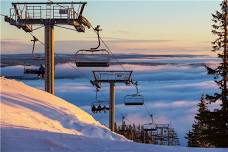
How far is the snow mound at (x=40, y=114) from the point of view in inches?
530

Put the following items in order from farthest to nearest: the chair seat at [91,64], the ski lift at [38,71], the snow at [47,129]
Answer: the ski lift at [38,71] → the chair seat at [91,64] → the snow at [47,129]

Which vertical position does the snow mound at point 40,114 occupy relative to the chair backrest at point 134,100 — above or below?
below

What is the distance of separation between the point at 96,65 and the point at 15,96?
12991 mm

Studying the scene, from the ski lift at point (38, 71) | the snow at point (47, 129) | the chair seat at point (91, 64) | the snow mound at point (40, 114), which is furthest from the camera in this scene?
the ski lift at point (38, 71)

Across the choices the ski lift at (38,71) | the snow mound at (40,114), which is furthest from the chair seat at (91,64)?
the snow mound at (40,114)

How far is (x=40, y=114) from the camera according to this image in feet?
49.6

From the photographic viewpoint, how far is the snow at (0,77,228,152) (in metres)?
10.3

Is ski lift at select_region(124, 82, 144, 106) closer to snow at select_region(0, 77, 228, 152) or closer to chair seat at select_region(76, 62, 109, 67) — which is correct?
chair seat at select_region(76, 62, 109, 67)

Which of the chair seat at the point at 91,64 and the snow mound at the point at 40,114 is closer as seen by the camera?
the snow mound at the point at 40,114

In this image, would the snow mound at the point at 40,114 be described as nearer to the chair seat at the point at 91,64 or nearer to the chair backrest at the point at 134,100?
the chair seat at the point at 91,64

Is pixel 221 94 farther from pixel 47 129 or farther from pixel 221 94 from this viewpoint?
pixel 47 129

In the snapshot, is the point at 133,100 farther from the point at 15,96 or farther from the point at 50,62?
the point at 15,96

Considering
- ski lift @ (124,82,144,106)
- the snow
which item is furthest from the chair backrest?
the snow

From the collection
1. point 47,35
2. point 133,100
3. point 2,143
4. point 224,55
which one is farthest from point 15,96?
point 224,55
